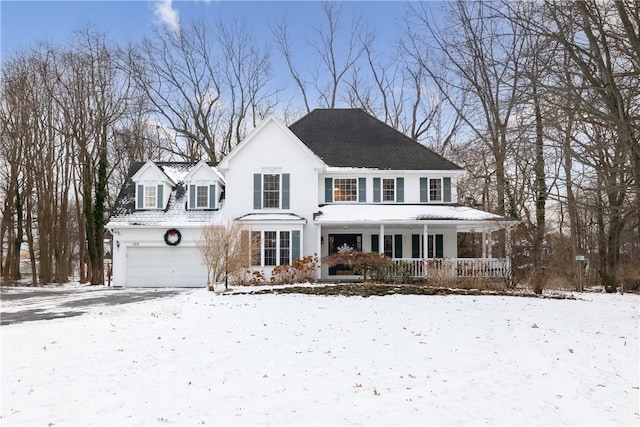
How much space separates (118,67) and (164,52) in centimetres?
555

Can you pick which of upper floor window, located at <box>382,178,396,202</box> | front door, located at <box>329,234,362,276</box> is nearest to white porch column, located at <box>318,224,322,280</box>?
front door, located at <box>329,234,362,276</box>

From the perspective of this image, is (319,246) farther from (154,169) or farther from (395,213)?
(154,169)

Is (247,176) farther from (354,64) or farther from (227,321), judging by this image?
(354,64)

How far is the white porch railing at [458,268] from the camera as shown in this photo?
1778cm

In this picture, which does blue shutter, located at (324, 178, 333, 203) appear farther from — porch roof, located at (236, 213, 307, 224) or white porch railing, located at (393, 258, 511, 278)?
white porch railing, located at (393, 258, 511, 278)

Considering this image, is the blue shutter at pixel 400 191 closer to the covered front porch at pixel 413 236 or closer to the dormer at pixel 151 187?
the covered front porch at pixel 413 236

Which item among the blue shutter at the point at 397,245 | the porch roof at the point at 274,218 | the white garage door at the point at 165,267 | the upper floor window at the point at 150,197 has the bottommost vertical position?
the white garage door at the point at 165,267

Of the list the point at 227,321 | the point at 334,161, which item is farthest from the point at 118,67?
the point at 227,321

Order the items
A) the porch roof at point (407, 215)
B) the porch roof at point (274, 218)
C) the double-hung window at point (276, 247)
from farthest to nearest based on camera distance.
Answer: the double-hung window at point (276, 247) < the porch roof at point (274, 218) < the porch roof at point (407, 215)

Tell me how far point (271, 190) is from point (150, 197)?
240 inches

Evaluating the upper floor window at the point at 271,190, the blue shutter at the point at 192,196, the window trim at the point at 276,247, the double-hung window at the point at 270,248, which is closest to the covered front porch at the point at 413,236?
the window trim at the point at 276,247

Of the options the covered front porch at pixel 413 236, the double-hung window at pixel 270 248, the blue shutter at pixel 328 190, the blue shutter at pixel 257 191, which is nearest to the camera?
the covered front porch at pixel 413 236

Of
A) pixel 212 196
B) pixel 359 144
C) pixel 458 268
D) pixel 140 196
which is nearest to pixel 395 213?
pixel 458 268

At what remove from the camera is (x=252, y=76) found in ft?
106
